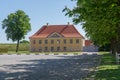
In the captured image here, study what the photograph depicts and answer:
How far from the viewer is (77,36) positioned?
120 metres

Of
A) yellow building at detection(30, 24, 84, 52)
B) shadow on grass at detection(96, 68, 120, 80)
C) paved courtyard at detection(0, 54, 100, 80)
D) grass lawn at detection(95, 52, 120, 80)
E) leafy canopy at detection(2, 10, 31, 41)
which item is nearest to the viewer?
shadow on grass at detection(96, 68, 120, 80)

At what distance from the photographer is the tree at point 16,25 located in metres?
107

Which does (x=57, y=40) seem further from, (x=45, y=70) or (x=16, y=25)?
(x=45, y=70)

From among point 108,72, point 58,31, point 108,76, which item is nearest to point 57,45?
point 58,31

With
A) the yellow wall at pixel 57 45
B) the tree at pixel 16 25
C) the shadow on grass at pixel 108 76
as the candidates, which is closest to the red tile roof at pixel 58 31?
the yellow wall at pixel 57 45

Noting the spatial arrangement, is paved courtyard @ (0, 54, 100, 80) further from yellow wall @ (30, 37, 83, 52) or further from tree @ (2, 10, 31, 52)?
yellow wall @ (30, 37, 83, 52)

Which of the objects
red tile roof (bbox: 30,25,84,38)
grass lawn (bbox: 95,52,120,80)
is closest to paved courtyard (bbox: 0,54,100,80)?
grass lawn (bbox: 95,52,120,80)

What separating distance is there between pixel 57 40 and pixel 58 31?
3290 mm

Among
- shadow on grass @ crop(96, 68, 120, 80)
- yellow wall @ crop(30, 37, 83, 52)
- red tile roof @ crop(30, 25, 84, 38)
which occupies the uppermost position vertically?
red tile roof @ crop(30, 25, 84, 38)

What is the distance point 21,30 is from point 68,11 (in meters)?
81.4

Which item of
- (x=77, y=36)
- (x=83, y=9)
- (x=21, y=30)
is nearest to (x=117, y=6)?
(x=83, y=9)

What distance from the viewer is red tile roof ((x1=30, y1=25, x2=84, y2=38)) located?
122 metres

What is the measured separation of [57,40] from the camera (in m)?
122

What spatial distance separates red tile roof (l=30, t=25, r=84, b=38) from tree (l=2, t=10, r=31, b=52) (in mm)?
15972
